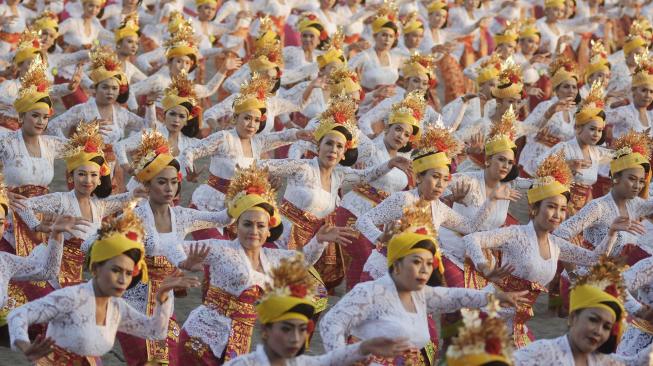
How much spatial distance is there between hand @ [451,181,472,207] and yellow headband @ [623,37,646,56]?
580 cm

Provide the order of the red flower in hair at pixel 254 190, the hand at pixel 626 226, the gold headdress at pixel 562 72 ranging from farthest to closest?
the gold headdress at pixel 562 72
the hand at pixel 626 226
the red flower in hair at pixel 254 190

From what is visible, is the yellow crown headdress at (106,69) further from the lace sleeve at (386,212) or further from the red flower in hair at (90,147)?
the lace sleeve at (386,212)

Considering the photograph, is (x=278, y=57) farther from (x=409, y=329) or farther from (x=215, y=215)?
(x=409, y=329)

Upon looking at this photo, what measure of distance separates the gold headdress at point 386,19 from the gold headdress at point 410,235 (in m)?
6.85

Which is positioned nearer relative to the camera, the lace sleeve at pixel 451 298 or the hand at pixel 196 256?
the lace sleeve at pixel 451 298

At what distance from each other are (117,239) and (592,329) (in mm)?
2117

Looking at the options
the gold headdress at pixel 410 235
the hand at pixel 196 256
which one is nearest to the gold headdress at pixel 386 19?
the hand at pixel 196 256

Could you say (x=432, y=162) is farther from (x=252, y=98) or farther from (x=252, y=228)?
(x=252, y=98)

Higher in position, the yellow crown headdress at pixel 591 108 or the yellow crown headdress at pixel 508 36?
the yellow crown headdress at pixel 591 108

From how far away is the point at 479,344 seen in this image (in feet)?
16.7

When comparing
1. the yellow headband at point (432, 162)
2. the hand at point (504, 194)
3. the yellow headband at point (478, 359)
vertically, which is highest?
the yellow headband at point (478, 359)

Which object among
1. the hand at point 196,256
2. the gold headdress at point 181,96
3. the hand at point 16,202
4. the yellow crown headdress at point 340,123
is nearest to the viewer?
the hand at point 196,256

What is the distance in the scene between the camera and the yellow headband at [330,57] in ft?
38.5

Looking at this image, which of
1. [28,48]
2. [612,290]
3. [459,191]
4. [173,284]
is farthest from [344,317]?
[28,48]
